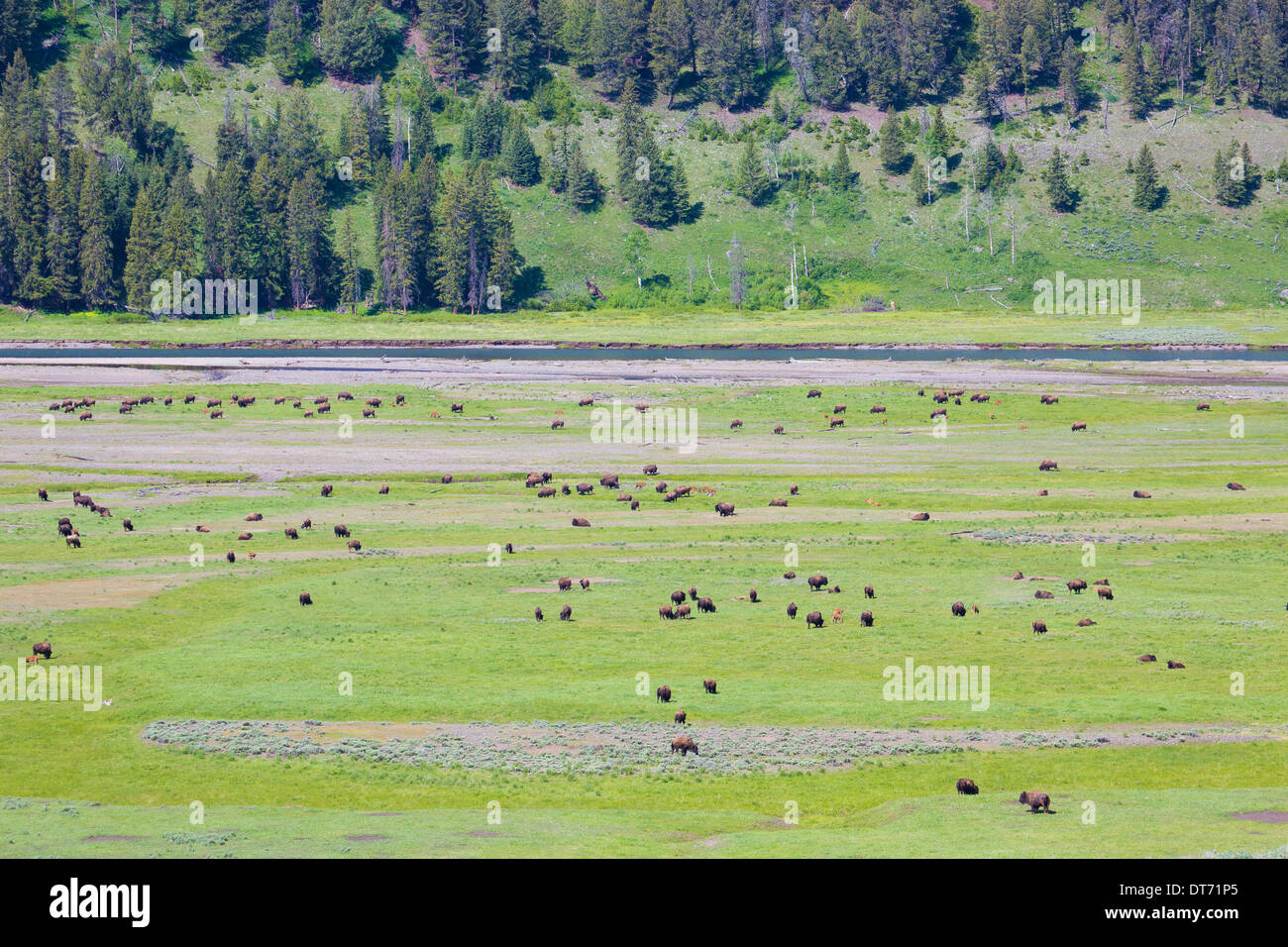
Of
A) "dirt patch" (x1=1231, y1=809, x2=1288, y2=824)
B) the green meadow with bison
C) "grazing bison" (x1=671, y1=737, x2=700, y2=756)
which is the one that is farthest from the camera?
"grazing bison" (x1=671, y1=737, x2=700, y2=756)

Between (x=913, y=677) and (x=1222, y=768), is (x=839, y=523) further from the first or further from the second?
(x=1222, y=768)

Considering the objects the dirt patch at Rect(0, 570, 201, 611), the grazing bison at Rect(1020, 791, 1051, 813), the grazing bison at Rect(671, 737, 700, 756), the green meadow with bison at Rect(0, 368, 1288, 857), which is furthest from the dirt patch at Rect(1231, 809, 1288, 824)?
the dirt patch at Rect(0, 570, 201, 611)

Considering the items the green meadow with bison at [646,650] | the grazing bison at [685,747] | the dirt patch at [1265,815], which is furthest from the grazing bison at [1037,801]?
the grazing bison at [685,747]

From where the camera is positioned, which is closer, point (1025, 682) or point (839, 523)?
point (1025, 682)

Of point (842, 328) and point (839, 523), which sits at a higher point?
point (842, 328)

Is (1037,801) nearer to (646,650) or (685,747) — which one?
(685,747)

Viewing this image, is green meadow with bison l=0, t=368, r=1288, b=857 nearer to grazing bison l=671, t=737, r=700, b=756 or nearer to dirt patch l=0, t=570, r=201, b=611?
grazing bison l=671, t=737, r=700, b=756
